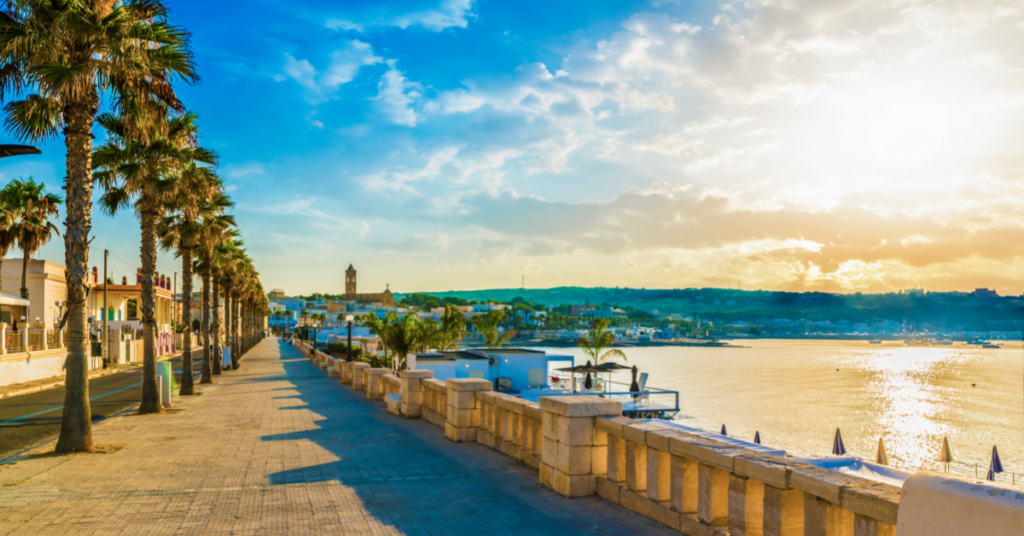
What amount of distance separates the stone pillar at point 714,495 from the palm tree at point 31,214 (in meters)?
40.2

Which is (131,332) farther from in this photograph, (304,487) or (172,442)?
(304,487)

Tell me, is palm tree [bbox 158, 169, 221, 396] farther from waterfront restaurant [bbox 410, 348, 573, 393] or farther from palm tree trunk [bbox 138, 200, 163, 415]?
waterfront restaurant [bbox 410, 348, 573, 393]

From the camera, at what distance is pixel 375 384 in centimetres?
2050

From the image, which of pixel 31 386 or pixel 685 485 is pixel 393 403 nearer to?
pixel 685 485

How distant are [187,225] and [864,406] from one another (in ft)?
239

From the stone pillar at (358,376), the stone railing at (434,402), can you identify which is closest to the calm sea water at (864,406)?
the stone pillar at (358,376)

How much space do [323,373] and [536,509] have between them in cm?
3049

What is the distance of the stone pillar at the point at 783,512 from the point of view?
4676mm

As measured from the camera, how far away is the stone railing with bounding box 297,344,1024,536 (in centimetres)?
427

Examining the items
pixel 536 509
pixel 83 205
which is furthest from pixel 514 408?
pixel 83 205

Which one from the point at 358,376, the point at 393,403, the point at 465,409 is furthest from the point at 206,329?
the point at 465,409

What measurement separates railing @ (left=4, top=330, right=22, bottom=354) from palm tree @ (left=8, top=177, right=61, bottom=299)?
502 cm

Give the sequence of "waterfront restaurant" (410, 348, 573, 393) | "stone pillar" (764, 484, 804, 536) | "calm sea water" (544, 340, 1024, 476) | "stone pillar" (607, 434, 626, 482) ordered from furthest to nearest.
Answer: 1. "calm sea water" (544, 340, 1024, 476)
2. "waterfront restaurant" (410, 348, 573, 393)
3. "stone pillar" (607, 434, 626, 482)
4. "stone pillar" (764, 484, 804, 536)

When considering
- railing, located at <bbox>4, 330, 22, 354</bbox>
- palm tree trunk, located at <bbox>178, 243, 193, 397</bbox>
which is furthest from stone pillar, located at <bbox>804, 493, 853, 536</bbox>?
railing, located at <bbox>4, 330, 22, 354</bbox>
